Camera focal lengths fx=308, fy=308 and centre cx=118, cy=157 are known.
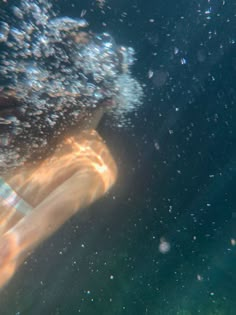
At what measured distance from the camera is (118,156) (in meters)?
7.43

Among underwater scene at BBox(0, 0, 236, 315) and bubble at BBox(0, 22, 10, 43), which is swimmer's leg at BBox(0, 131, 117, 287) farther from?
bubble at BBox(0, 22, 10, 43)

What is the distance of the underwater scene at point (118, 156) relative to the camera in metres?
4.79

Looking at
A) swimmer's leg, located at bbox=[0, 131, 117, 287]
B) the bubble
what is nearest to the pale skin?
swimmer's leg, located at bbox=[0, 131, 117, 287]

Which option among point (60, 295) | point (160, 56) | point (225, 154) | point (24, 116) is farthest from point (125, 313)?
point (160, 56)

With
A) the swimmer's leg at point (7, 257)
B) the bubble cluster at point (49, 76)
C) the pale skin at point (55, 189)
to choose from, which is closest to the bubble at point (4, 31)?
the bubble cluster at point (49, 76)

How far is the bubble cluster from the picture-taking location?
175 inches

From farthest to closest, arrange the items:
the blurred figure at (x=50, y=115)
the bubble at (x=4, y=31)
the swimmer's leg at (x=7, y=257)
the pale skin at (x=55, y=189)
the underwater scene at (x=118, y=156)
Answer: the underwater scene at (x=118, y=156), the pale skin at (x=55, y=189), the blurred figure at (x=50, y=115), the swimmer's leg at (x=7, y=257), the bubble at (x=4, y=31)

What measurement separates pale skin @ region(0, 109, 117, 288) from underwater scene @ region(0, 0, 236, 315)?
2 cm

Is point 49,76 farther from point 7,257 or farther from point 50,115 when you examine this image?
point 7,257

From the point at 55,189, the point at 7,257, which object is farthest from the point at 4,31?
the point at 7,257

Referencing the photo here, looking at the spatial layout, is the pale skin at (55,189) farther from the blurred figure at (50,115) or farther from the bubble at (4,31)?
the bubble at (4,31)

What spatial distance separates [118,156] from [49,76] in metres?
2.86

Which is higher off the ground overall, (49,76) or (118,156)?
(49,76)

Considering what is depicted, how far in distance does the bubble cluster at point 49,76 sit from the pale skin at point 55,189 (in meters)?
0.48
